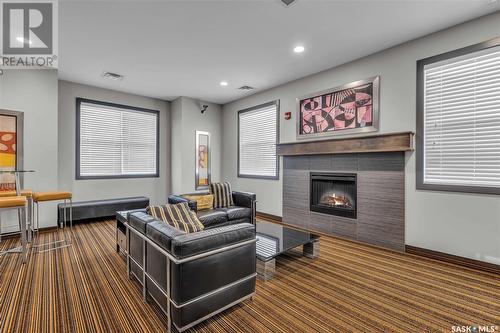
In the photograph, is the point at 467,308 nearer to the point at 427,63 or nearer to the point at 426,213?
the point at 426,213

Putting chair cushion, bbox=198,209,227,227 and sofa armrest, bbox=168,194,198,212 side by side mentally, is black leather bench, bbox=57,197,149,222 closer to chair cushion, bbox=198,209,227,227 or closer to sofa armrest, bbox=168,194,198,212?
sofa armrest, bbox=168,194,198,212

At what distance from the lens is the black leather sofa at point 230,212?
3.72 metres

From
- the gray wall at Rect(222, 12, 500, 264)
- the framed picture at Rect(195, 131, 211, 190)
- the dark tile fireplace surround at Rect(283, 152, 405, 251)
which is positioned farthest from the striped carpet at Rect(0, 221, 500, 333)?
the framed picture at Rect(195, 131, 211, 190)

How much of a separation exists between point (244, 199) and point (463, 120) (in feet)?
11.1

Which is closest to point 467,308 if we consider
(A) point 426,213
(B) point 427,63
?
(A) point 426,213

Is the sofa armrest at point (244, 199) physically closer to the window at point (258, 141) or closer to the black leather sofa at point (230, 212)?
the black leather sofa at point (230, 212)

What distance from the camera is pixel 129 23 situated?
2.88 m

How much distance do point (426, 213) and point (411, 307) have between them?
157cm

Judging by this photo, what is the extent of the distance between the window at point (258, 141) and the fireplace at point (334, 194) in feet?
3.50

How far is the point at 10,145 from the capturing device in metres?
3.95

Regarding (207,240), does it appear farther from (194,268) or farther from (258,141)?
(258,141)

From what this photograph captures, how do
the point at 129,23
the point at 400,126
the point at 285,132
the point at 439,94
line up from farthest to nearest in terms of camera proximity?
the point at 285,132
the point at 400,126
the point at 439,94
the point at 129,23

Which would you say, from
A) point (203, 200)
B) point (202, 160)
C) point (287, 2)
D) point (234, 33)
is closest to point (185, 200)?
point (203, 200)

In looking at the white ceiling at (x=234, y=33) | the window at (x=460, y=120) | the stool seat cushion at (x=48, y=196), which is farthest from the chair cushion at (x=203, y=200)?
the window at (x=460, y=120)
